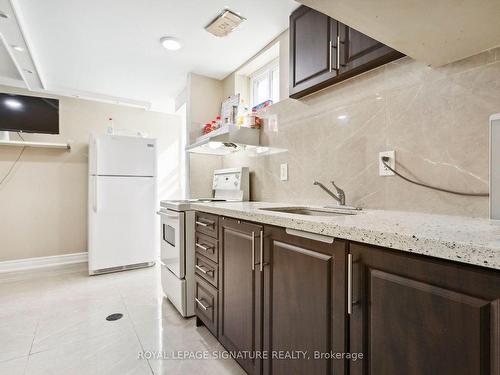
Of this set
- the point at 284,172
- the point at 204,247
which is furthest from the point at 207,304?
the point at 284,172

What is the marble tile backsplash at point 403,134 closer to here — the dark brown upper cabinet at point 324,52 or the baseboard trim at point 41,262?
the dark brown upper cabinet at point 324,52

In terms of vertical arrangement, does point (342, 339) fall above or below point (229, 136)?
below

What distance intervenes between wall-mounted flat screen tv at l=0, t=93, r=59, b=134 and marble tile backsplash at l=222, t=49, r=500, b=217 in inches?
127

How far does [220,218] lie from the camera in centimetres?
157

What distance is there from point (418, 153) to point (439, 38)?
1.62 ft

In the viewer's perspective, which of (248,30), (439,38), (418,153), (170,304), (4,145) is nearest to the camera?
(439,38)

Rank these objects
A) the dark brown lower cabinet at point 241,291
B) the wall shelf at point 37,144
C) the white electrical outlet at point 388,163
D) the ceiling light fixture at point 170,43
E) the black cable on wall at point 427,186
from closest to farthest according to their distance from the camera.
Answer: the black cable on wall at point 427,186
the dark brown lower cabinet at point 241,291
the white electrical outlet at point 388,163
the ceiling light fixture at point 170,43
the wall shelf at point 37,144

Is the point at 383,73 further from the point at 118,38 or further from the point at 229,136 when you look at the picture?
the point at 118,38

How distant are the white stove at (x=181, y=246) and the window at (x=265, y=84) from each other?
0.84 metres

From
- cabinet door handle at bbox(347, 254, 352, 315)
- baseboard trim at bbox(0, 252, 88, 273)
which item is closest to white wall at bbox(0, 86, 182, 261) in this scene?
baseboard trim at bbox(0, 252, 88, 273)

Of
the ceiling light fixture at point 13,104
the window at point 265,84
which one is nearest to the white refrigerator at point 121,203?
the ceiling light fixture at point 13,104

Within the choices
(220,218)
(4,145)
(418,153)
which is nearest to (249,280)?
(220,218)

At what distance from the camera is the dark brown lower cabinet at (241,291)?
122cm

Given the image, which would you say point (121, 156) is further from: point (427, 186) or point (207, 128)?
point (427, 186)
